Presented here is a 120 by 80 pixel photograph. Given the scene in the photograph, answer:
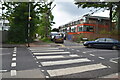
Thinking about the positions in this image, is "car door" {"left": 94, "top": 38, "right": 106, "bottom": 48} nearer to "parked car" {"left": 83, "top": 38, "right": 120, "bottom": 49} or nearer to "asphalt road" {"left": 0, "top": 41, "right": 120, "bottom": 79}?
"parked car" {"left": 83, "top": 38, "right": 120, "bottom": 49}

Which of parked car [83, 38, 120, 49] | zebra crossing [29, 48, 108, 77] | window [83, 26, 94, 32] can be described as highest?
window [83, 26, 94, 32]

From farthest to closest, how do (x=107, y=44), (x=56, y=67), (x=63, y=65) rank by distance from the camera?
(x=107, y=44)
(x=63, y=65)
(x=56, y=67)

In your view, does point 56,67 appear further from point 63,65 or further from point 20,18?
point 20,18

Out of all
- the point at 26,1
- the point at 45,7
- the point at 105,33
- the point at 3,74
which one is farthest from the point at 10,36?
the point at 105,33

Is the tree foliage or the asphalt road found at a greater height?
the tree foliage

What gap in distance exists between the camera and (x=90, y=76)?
5.37m

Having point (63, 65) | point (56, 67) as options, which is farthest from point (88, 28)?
point (56, 67)

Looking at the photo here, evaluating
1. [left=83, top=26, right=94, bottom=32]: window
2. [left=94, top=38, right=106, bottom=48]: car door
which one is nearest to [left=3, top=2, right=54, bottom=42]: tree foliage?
[left=94, top=38, right=106, bottom=48]: car door

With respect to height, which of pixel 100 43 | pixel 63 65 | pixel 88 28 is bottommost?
pixel 63 65

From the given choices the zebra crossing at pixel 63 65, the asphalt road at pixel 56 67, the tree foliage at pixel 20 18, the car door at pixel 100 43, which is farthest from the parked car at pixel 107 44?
the tree foliage at pixel 20 18

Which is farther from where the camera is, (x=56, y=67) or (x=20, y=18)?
(x=20, y=18)

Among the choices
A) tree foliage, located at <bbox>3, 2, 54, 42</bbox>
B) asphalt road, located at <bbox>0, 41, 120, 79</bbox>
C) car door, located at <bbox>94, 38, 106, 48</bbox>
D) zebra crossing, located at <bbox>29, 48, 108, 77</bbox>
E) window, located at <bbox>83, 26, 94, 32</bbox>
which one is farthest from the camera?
window, located at <bbox>83, 26, 94, 32</bbox>

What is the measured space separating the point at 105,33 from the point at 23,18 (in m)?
17.8

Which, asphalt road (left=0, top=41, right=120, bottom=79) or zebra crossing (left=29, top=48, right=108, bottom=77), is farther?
zebra crossing (left=29, top=48, right=108, bottom=77)
